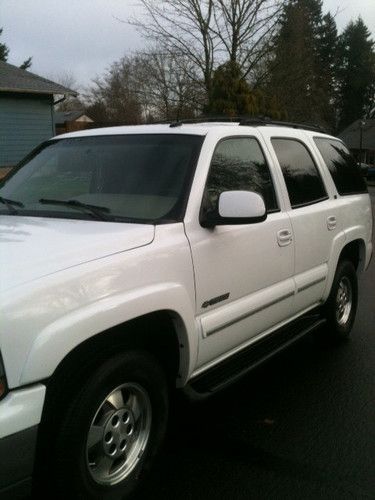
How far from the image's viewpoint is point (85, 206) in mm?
3254

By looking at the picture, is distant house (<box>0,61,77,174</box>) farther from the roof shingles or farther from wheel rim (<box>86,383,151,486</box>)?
wheel rim (<box>86,383,151,486</box>)

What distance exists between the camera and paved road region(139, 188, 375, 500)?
297cm

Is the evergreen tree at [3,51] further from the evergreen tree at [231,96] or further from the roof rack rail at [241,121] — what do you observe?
the roof rack rail at [241,121]

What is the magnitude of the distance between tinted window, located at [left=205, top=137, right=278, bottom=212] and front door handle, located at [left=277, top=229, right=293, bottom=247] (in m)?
0.18

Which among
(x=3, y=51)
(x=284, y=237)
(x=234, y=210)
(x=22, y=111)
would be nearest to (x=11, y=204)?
(x=234, y=210)

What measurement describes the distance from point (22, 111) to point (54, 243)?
18.4 metres

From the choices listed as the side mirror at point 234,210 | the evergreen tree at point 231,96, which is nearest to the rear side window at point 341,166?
the side mirror at point 234,210

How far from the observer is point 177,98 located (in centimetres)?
2838

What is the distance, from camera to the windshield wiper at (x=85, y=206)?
10.2ft

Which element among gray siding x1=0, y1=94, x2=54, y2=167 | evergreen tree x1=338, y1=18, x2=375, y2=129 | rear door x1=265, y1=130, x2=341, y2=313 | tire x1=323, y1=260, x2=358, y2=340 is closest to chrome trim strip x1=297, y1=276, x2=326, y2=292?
rear door x1=265, y1=130, x2=341, y2=313

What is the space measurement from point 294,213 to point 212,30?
23984 mm

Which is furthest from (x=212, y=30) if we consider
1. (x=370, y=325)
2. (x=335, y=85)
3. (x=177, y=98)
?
(x=335, y=85)

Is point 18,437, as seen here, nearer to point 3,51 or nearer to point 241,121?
point 241,121

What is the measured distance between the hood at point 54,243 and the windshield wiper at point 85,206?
101 mm
